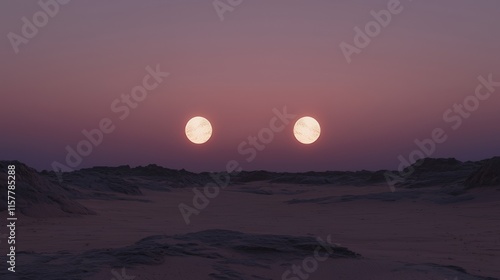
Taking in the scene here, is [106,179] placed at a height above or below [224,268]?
above

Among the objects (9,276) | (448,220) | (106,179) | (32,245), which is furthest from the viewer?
(106,179)

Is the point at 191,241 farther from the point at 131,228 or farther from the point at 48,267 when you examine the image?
the point at 131,228

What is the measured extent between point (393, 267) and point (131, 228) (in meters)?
5.39

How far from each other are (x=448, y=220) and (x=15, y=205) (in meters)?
8.52

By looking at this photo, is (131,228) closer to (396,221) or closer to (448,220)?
(396,221)

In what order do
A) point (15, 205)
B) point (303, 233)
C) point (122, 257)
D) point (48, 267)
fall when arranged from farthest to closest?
point (15, 205), point (303, 233), point (122, 257), point (48, 267)

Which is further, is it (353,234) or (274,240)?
(353,234)

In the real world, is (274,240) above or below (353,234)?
above

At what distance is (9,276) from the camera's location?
4.44 metres

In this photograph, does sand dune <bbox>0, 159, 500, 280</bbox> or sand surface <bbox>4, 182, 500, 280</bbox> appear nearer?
sand dune <bbox>0, 159, 500, 280</bbox>

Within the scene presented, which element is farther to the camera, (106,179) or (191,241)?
(106,179)

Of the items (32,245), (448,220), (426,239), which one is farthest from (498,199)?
(32,245)

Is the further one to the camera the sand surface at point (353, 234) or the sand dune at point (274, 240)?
the sand surface at point (353, 234)

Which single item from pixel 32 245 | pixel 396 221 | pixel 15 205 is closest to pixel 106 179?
pixel 15 205
